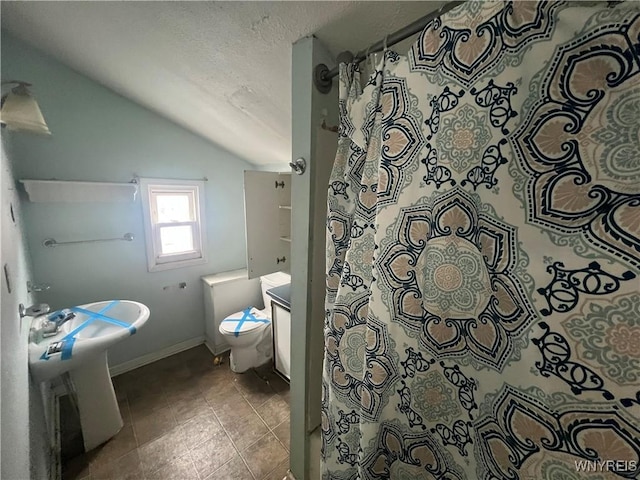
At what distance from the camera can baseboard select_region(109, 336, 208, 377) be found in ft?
6.40

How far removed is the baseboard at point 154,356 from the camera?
1951 millimetres

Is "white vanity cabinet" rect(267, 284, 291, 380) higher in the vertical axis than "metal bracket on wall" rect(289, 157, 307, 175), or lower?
lower

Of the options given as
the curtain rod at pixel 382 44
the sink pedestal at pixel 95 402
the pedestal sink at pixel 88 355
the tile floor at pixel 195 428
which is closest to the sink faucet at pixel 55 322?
the pedestal sink at pixel 88 355

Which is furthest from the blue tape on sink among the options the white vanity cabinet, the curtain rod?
the curtain rod

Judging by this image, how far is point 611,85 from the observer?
370 mm

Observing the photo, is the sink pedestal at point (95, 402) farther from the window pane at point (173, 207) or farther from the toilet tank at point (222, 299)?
the window pane at point (173, 207)

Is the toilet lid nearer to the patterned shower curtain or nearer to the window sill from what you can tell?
the window sill

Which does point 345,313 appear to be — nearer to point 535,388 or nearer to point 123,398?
point 535,388

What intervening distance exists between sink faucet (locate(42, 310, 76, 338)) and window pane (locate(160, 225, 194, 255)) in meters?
0.78

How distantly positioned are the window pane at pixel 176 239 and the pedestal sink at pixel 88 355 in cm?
66

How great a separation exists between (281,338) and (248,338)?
1.00 ft

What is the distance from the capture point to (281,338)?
5.89ft

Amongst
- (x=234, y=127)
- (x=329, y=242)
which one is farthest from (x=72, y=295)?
(x=329, y=242)

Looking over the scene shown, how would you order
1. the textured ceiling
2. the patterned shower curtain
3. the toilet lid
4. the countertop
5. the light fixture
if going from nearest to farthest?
the patterned shower curtain → the textured ceiling → the light fixture → the countertop → the toilet lid
